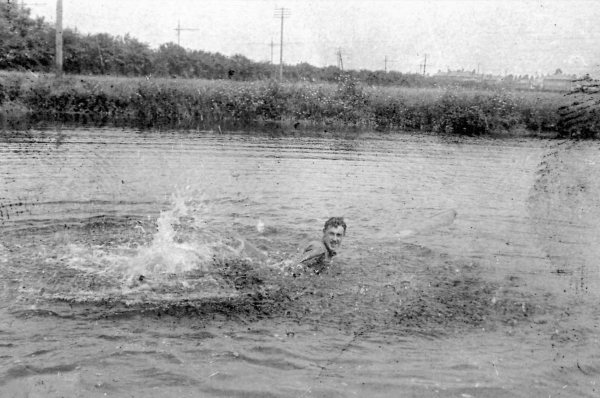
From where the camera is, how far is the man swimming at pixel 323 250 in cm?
938

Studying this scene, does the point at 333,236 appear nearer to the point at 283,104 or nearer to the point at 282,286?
the point at 282,286

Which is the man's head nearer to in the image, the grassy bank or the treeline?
the grassy bank

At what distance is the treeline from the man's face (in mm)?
32627

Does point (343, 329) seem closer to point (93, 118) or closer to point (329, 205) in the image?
point (329, 205)

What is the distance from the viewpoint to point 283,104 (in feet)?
122

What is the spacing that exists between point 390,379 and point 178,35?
93280 mm

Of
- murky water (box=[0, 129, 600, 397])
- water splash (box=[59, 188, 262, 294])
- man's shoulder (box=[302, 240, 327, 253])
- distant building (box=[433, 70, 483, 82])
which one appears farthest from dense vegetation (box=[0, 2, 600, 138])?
distant building (box=[433, 70, 483, 82])

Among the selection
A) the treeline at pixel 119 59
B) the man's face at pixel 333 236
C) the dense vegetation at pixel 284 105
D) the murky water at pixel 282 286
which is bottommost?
the murky water at pixel 282 286

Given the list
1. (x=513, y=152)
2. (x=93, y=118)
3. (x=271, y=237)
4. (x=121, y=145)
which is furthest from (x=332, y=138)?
(x=271, y=237)

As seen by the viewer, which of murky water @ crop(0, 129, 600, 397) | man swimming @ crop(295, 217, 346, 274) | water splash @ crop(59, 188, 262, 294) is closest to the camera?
murky water @ crop(0, 129, 600, 397)

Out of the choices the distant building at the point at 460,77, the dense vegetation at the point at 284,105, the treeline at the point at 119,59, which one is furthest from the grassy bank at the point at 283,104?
the distant building at the point at 460,77

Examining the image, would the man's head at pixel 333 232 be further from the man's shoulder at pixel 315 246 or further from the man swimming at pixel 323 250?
the man's shoulder at pixel 315 246

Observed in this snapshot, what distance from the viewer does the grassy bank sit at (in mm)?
35281

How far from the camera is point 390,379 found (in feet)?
19.5
